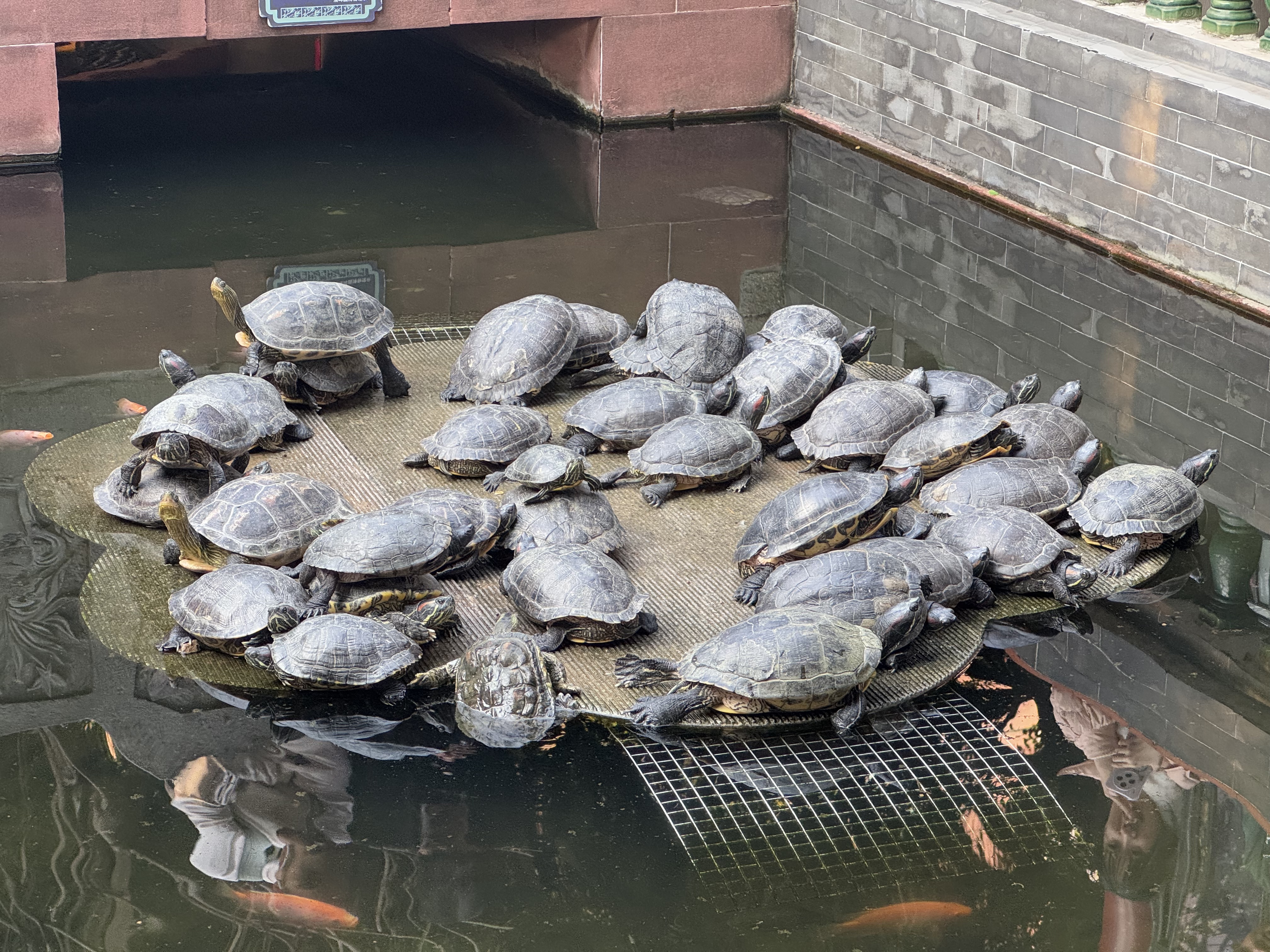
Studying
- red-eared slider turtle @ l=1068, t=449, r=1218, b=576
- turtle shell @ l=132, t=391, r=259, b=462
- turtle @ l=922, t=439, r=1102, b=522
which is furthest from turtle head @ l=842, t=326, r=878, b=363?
turtle shell @ l=132, t=391, r=259, b=462

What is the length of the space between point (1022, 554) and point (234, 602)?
3280 millimetres

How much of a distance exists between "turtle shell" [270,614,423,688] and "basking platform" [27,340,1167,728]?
0.27 metres

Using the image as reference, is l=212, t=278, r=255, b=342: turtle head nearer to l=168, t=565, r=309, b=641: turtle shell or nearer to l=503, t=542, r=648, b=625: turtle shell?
l=168, t=565, r=309, b=641: turtle shell

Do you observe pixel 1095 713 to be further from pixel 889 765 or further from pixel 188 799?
pixel 188 799

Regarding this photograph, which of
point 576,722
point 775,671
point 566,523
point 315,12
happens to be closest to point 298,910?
point 576,722

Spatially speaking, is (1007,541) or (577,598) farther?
(1007,541)

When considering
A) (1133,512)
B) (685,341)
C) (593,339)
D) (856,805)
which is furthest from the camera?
(593,339)

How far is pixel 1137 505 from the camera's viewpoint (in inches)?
254

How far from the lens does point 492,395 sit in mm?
7617

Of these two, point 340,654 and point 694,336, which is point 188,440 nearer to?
point 340,654

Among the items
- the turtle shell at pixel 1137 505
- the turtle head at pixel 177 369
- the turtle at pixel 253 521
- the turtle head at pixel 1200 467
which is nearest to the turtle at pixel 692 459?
the turtle at pixel 253 521

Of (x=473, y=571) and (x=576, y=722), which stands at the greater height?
(x=473, y=571)

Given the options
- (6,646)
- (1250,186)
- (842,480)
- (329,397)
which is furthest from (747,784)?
(1250,186)

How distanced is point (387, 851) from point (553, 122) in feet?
33.8
